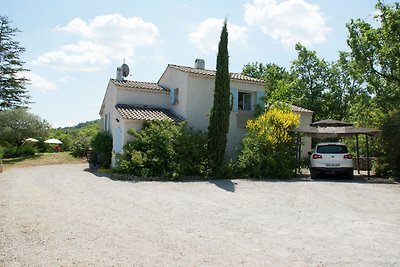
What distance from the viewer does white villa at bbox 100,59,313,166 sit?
776 inches

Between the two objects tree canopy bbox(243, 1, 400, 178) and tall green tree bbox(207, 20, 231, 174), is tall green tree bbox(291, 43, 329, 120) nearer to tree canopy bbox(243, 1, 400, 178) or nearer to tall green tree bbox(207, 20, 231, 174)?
tree canopy bbox(243, 1, 400, 178)

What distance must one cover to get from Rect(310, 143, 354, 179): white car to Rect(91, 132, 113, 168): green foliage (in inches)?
446

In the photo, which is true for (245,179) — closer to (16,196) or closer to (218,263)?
(16,196)

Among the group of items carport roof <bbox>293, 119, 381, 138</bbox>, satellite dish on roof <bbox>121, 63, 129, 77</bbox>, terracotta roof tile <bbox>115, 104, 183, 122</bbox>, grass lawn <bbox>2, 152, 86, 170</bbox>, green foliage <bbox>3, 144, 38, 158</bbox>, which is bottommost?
grass lawn <bbox>2, 152, 86, 170</bbox>

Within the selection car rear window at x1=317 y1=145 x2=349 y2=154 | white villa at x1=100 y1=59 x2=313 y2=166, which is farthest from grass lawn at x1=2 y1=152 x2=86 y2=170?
car rear window at x1=317 y1=145 x2=349 y2=154

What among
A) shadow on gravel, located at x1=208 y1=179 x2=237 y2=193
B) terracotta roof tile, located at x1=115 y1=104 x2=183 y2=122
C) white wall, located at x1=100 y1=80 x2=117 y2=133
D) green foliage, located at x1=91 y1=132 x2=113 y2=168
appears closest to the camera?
shadow on gravel, located at x1=208 y1=179 x2=237 y2=193

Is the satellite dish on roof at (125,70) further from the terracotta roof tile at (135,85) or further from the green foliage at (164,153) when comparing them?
the green foliage at (164,153)

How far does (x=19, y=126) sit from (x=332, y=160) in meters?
26.2

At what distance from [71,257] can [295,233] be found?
4.23 metres

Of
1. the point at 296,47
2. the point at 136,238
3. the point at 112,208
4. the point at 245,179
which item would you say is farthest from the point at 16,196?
the point at 296,47

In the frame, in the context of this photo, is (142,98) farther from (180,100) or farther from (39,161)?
(39,161)

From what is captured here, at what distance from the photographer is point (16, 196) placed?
34.8ft

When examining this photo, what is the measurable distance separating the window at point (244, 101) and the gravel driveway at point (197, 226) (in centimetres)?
941

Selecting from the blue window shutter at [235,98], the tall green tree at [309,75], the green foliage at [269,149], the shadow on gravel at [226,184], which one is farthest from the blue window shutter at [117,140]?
the tall green tree at [309,75]
